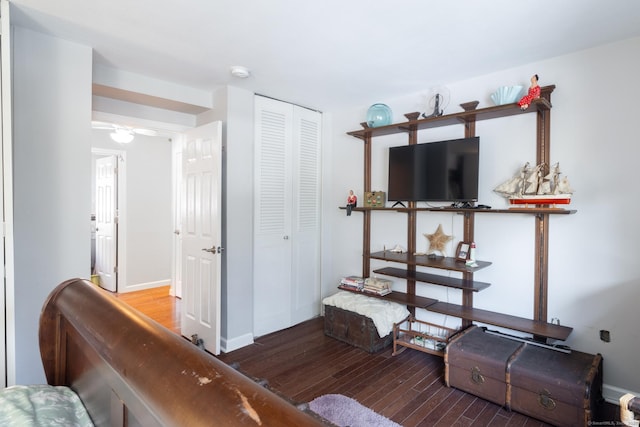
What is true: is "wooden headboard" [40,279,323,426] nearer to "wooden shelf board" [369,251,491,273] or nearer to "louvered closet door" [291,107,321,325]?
"wooden shelf board" [369,251,491,273]

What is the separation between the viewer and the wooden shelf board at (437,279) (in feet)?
8.75

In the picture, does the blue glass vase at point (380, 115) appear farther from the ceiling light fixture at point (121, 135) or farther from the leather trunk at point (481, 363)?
the ceiling light fixture at point (121, 135)

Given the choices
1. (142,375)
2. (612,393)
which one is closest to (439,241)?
(612,393)

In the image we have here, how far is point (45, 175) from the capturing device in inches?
84.5

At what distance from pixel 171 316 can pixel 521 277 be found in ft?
12.0

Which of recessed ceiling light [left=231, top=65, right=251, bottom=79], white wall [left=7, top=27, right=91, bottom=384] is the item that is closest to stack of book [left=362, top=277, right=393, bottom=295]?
recessed ceiling light [left=231, top=65, right=251, bottom=79]

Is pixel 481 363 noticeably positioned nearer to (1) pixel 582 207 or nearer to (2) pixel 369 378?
(2) pixel 369 378

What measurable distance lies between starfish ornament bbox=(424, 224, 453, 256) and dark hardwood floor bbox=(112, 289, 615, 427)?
939 mm

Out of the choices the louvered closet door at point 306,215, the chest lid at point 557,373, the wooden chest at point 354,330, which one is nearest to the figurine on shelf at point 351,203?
the louvered closet door at point 306,215

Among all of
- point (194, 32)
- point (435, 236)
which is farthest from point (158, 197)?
point (435, 236)

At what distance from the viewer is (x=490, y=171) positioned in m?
2.79

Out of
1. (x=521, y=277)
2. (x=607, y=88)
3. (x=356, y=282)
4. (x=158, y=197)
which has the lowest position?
(x=356, y=282)

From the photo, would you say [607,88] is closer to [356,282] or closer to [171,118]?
[356,282]

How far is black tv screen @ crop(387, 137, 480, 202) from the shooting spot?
2.75 m
